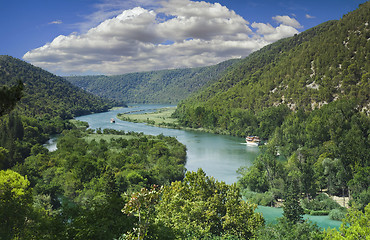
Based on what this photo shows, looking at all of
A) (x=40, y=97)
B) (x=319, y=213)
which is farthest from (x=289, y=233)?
(x=40, y=97)

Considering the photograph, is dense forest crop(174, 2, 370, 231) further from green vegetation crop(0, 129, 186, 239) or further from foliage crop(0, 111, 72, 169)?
foliage crop(0, 111, 72, 169)

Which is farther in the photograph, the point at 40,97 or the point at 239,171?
the point at 40,97

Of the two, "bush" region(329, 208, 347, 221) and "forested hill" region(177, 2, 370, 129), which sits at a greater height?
"forested hill" region(177, 2, 370, 129)

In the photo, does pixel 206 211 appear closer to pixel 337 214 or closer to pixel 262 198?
pixel 262 198

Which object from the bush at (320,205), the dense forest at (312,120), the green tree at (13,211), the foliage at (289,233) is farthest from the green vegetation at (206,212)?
the bush at (320,205)

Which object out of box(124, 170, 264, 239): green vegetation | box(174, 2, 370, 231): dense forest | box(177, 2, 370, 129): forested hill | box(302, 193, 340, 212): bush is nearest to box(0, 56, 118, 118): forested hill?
box(174, 2, 370, 231): dense forest

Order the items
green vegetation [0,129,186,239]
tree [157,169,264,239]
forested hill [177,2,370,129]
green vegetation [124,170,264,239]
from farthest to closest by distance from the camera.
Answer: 1. forested hill [177,2,370,129]
2. tree [157,169,264,239]
3. green vegetation [124,170,264,239]
4. green vegetation [0,129,186,239]

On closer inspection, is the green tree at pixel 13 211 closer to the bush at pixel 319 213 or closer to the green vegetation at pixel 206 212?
the green vegetation at pixel 206 212

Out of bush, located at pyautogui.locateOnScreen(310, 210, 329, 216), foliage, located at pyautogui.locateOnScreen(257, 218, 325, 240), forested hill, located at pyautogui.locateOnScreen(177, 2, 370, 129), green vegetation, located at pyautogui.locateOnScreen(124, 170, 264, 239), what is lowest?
bush, located at pyautogui.locateOnScreen(310, 210, 329, 216)
